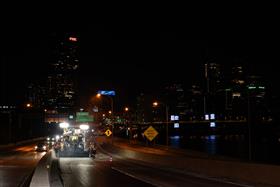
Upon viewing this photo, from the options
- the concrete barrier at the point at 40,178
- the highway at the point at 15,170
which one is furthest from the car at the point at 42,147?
the concrete barrier at the point at 40,178

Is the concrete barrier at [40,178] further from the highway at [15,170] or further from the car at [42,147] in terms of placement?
the car at [42,147]

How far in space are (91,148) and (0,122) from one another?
92476 millimetres

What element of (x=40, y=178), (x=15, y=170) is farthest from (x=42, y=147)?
(x=40, y=178)

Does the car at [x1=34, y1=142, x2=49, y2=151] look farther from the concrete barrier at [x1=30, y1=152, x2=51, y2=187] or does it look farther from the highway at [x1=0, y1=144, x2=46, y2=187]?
the concrete barrier at [x1=30, y1=152, x2=51, y2=187]

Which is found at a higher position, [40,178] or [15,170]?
[40,178]

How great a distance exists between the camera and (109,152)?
66.0m

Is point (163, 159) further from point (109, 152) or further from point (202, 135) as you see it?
point (202, 135)

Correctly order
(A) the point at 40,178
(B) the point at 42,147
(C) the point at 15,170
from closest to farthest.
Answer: (A) the point at 40,178
(C) the point at 15,170
(B) the point at 42,147

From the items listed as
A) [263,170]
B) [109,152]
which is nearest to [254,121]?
[109,152]

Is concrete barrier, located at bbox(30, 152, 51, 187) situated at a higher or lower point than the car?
higher

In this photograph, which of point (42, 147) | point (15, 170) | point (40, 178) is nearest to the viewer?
point (40, 178)

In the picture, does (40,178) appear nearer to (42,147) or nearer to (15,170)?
(15,170)

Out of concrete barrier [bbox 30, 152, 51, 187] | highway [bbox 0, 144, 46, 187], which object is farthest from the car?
concrete barrier [bbox 30, 152, 51, 187]

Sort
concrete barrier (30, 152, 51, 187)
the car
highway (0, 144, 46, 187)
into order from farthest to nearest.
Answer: the car
highway (0, 144, 46, 187)
concrete barrier (30, 152, 51, 187)
